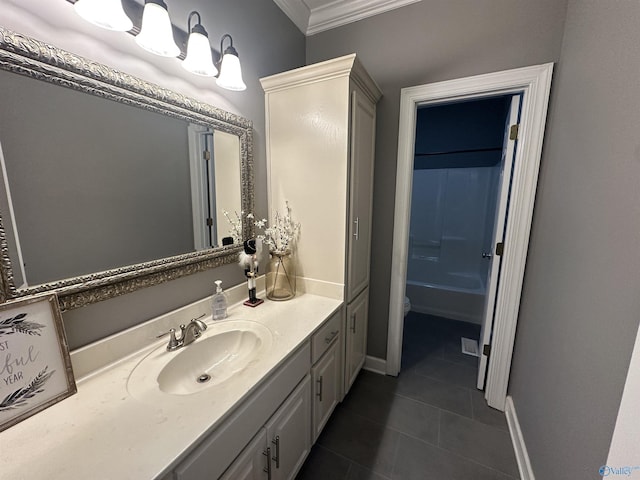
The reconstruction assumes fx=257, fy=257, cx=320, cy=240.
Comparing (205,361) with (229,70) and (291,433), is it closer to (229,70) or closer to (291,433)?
(291,433)

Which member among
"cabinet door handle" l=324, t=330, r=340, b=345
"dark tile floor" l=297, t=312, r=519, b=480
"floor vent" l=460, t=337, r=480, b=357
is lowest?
"dark tile floor" l=297, t=312, r=519, b=480

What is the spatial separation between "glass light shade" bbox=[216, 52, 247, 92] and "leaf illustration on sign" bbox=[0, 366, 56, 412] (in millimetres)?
1244

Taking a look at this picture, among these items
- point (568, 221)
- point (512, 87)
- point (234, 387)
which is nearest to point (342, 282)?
point (234, 387)

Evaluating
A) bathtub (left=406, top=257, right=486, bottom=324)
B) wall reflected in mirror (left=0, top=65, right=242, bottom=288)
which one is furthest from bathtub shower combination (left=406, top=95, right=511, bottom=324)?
wall reflected in mirror (left=0, top=65, right=242, bottom=288)

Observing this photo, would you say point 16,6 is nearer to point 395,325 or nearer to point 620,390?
point 620,390

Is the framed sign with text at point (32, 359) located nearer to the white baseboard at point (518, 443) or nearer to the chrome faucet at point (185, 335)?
the chrome faucet at point (185, 335)

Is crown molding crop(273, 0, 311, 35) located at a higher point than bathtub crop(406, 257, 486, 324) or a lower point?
higher

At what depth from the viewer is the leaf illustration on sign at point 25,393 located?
68 centimetres

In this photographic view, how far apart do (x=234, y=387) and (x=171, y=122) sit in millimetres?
1066

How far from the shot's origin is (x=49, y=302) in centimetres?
76

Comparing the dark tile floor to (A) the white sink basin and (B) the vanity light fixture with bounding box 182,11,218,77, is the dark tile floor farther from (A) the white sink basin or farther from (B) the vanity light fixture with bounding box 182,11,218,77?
(B) the vanity light fixture with bounding box 182,11,218,77

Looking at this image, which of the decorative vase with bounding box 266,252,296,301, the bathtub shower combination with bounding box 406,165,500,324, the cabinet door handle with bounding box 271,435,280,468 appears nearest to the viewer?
the cabinet door handle with bounding box 271,435,280,468

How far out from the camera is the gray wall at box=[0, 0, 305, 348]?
0.77 metres

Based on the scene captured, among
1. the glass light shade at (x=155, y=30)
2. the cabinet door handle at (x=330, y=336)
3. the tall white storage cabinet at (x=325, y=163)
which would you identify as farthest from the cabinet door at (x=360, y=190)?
the glass light shade at (x=155, y=30)
